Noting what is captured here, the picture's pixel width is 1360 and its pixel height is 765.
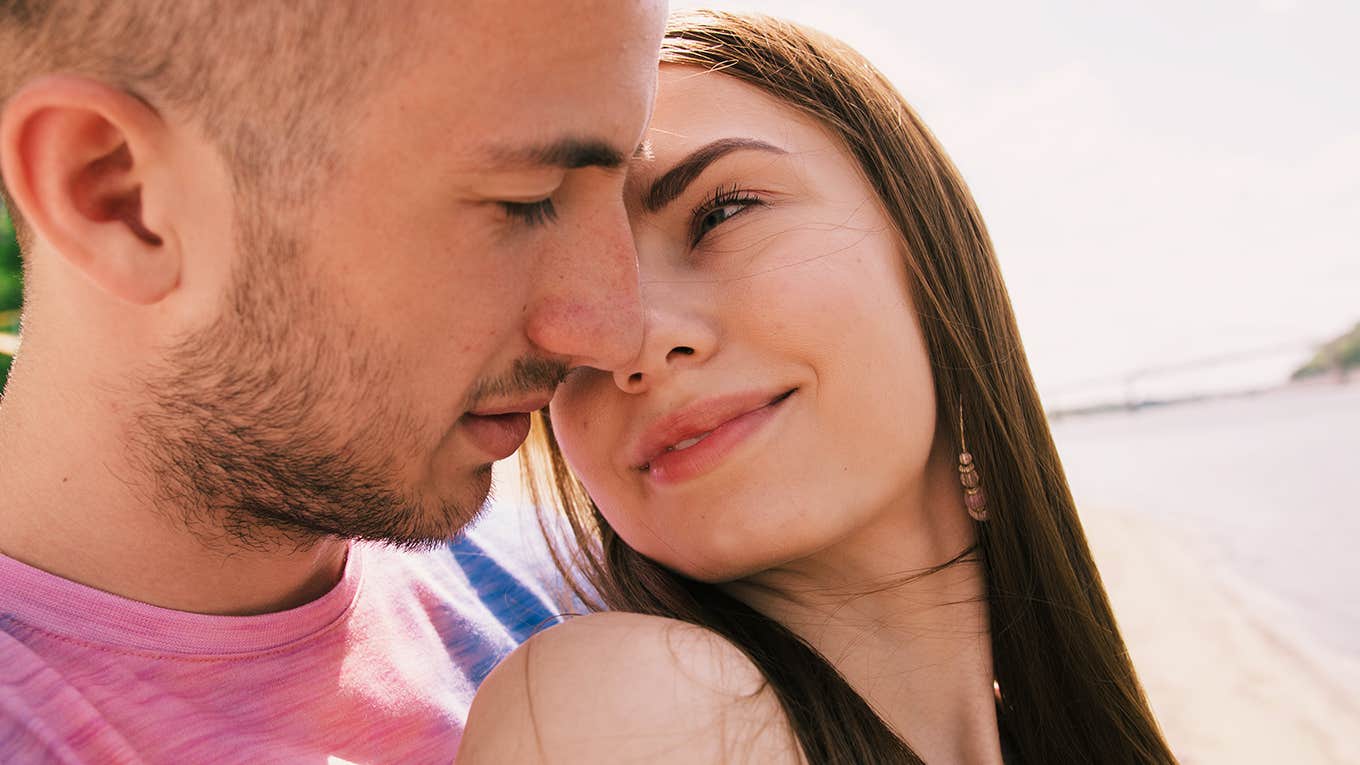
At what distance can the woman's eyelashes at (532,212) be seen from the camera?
1.41 metres

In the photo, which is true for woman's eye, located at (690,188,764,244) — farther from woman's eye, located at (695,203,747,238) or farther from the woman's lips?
the woman's lips

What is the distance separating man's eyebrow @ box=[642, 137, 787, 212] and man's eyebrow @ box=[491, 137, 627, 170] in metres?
0.19

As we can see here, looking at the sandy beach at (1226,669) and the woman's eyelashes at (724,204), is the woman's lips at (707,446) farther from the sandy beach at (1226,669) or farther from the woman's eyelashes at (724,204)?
the sandy beach at (1226,669)

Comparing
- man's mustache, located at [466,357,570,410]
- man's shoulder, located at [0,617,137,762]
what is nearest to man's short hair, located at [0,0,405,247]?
man's mustache, located at [466,357,570,410]

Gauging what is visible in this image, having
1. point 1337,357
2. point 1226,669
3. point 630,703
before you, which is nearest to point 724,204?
point 630,703

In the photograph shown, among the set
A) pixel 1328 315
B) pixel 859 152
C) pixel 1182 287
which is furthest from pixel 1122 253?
pixel 859 152

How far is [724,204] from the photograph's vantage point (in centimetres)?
158

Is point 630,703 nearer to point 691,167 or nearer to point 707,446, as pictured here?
point 707,446

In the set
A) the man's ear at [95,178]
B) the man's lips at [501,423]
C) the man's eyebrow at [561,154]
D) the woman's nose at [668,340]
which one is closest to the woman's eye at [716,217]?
the woman's nose at [668,340]

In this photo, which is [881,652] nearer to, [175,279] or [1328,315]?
[175,279]

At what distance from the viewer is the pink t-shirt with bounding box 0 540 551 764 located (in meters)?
1.18

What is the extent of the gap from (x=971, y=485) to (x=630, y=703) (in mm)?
883

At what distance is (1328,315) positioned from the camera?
25.4 metres

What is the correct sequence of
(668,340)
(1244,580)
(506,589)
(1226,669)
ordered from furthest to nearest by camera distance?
(1244,580), (1226,669), (506,589), (668,340)
